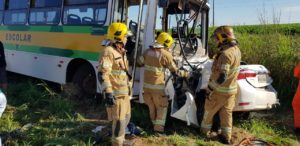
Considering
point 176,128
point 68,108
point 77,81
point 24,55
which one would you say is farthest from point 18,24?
point 176,128

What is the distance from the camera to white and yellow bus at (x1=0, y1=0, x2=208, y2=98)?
6.69 m

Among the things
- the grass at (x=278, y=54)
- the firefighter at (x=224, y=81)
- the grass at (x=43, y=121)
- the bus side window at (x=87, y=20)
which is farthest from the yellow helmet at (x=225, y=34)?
the grass at (x=278, y=54)

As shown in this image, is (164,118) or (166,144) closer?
(166,144)

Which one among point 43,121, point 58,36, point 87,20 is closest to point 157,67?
point 43,121

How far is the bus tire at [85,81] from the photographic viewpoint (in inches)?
297

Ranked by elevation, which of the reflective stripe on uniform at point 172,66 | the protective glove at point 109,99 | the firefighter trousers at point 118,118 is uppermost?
the reflective stripe on uniform at point 172,66

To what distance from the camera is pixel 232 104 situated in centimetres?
566

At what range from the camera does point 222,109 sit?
18.6ft

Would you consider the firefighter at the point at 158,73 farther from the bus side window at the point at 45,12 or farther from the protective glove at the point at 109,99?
the bus side window at the point at 45,12

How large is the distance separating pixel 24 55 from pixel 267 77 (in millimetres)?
5926

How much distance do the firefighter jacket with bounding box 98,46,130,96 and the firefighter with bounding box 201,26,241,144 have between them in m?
1.28

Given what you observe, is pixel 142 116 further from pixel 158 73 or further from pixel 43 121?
pixel 43 121

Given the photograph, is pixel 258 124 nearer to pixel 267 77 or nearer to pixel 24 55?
pixel 267 77

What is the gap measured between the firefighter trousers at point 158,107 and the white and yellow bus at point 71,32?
1.50 ft
